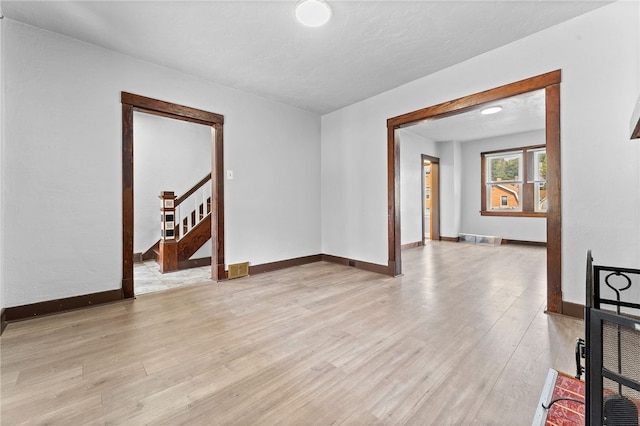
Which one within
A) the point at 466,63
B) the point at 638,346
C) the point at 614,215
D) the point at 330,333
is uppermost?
the point at 466,63

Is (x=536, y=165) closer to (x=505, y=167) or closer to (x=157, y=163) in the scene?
(x=505, y=167)

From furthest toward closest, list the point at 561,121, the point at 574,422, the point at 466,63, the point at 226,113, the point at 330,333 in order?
1. the point at 226,113
2. the point at 466,63
3. the point at 561,121
4. the point at 330,333
5. the point at 574,422

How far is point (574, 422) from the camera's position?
1.22 meters

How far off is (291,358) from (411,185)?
5.85 m

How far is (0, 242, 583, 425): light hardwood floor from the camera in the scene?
1.36 meters

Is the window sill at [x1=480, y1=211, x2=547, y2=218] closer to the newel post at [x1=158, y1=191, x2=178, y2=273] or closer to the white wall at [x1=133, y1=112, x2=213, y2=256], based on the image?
the white wall at [x1=133, y1=112, x2=213, y2=256]

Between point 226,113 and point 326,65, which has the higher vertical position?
point 326,65

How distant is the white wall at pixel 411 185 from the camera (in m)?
6.60

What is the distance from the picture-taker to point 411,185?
6.85 meters

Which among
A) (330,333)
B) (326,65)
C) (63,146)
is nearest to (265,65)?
(326,65)

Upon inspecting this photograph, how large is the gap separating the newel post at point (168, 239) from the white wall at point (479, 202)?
721 cm

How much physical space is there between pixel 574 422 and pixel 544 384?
31 cm

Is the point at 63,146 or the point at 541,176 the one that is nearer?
the point at 63,146

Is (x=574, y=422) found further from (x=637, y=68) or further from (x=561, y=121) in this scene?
(x=637, y=68)
